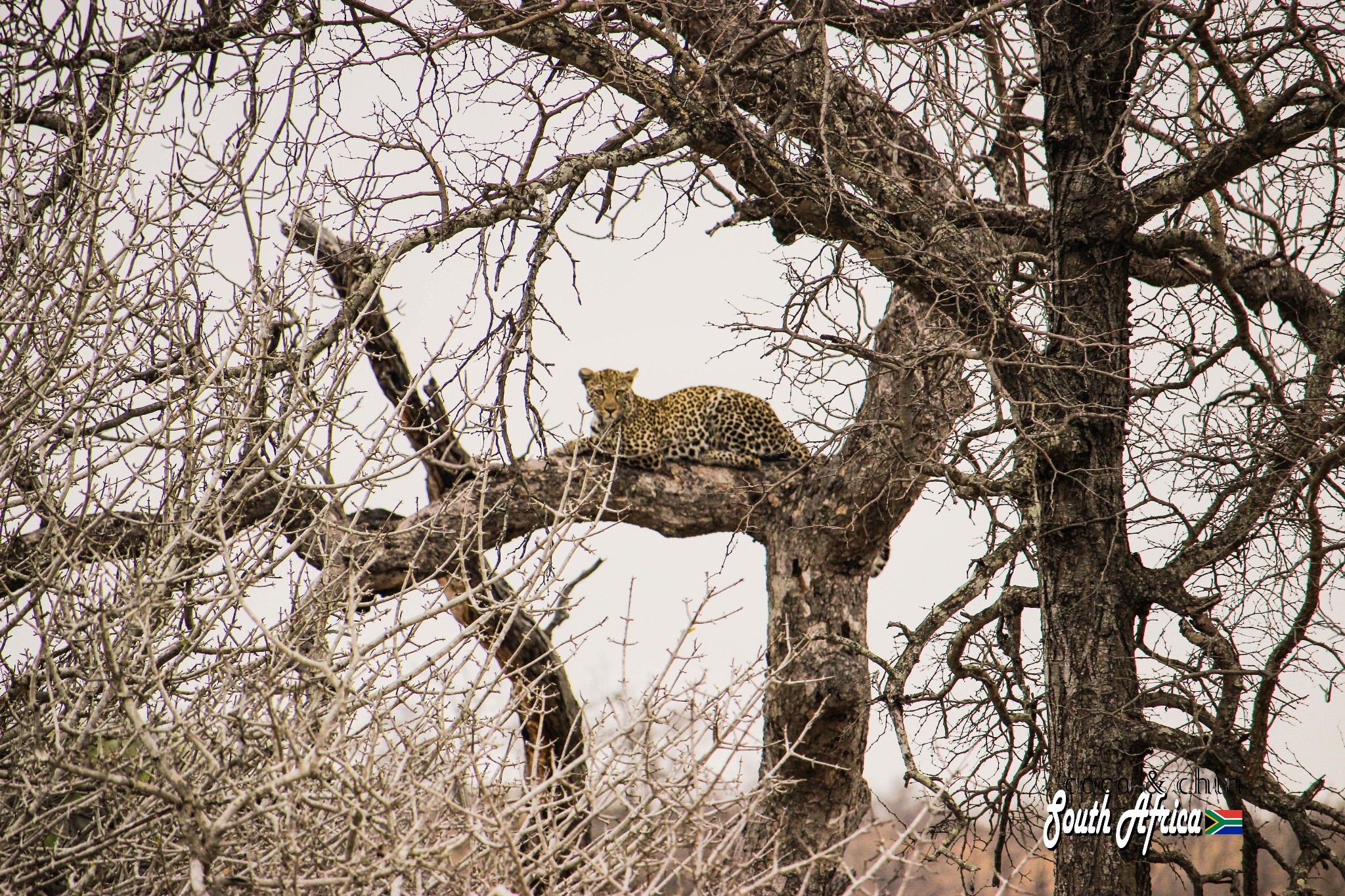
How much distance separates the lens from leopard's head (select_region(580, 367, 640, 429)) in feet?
29.5

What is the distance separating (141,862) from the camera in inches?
166

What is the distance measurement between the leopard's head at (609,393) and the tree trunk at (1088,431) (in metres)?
3.78

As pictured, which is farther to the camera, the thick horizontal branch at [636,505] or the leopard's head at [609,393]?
the leopard's head at [609,393]

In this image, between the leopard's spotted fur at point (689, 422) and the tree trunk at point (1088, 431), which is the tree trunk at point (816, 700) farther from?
the tree trunk at point (1088, 431)

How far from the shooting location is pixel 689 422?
9.11 meters

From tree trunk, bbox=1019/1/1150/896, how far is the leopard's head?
12.4ft

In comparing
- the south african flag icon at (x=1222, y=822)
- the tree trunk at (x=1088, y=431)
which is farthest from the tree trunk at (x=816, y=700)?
the south african flag icon at (x=1222, y=822)

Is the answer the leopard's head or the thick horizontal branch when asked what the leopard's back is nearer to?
the leopard's head

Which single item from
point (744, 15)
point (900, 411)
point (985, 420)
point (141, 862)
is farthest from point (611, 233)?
point (141, 862)

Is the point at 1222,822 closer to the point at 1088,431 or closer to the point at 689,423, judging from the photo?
the point at 1088,431

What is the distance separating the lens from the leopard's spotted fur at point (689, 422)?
848 cm

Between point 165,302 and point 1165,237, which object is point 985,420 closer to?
point 1165,237

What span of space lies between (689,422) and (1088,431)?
399 centimetres

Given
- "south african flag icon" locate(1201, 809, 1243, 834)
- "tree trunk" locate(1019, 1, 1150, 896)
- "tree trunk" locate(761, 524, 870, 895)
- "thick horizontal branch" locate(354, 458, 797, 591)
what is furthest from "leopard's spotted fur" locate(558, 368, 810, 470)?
"south african flag icon" locate(1201, 809, 1243, 834)
